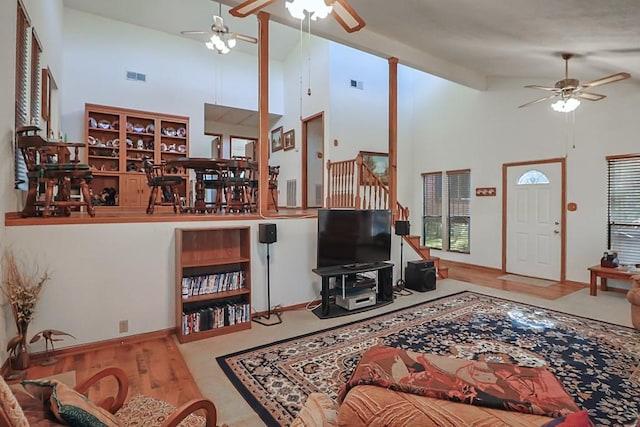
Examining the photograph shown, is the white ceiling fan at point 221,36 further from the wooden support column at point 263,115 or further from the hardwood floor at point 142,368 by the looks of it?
the hardwood floor at point 142,368

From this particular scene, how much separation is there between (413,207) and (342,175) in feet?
9.07

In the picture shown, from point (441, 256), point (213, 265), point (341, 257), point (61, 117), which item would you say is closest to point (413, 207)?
point (441, 256)

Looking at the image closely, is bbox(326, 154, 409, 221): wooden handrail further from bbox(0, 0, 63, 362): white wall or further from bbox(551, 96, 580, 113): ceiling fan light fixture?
bbox(0, 0, 63, 362): white wall

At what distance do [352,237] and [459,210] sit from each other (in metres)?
4.15

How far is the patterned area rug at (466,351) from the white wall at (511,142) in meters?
2.46

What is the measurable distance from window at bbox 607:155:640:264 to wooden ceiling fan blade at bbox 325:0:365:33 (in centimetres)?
498

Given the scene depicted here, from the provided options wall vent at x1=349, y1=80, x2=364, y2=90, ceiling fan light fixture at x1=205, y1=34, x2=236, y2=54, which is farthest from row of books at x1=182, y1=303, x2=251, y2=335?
wall vent at x1=349, y1=80, x2=364, y2=90

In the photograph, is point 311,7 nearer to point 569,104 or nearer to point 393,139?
Result: point 393,139

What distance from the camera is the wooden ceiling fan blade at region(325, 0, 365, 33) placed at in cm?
242

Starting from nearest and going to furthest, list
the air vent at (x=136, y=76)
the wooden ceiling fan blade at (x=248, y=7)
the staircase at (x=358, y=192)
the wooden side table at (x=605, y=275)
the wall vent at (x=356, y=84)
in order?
the wooden ceiling fan blade at (x=248, y=7) → the wooden side table at (x=605, y=275) → the staircase at (x=358, y=192) → the air vent at (x=136, y=76) → the wall vent at (x=356, y=84)

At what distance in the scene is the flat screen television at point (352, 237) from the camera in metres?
4.17

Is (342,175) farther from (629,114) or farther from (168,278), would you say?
(629,114)

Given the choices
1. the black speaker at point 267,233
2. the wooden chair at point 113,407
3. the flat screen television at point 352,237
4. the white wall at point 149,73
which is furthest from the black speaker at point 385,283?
the white wall at point 149,73

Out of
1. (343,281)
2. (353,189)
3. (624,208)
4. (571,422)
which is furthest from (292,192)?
(571,422)
